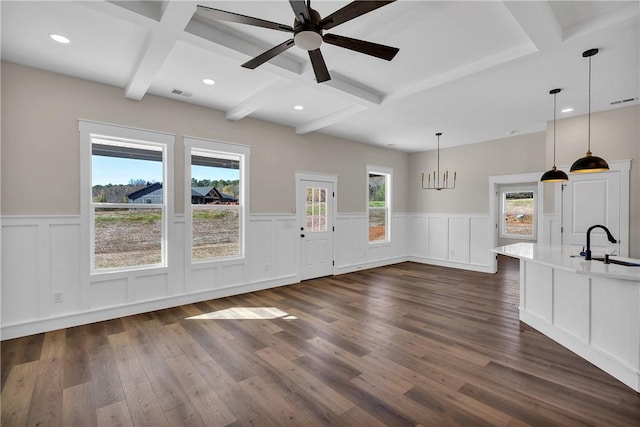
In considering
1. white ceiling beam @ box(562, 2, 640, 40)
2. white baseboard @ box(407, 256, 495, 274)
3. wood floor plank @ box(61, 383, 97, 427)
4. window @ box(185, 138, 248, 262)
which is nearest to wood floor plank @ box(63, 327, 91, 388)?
wood floor plank @ box(61, 383, 97, 427)

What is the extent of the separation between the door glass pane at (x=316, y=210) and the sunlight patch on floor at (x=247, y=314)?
7.00ft

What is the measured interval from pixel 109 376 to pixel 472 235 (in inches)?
272

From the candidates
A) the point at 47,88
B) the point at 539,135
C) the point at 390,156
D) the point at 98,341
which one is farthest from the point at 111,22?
the point at 539,135

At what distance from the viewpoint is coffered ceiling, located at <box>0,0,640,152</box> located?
2381mm

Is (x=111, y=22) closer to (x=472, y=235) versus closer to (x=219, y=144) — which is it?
(x=219, y=144)

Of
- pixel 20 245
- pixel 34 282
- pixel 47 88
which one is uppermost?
pixel 47 88

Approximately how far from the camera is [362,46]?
6.61 ft

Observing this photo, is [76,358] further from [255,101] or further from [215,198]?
[255,101]

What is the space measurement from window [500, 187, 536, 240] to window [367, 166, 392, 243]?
4634 mm

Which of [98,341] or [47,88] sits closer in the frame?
[98,341]

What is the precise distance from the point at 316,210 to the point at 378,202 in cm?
205

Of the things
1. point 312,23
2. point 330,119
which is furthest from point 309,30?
point 330,119

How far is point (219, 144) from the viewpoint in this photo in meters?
4.76

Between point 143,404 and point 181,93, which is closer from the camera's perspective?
point 143,404
